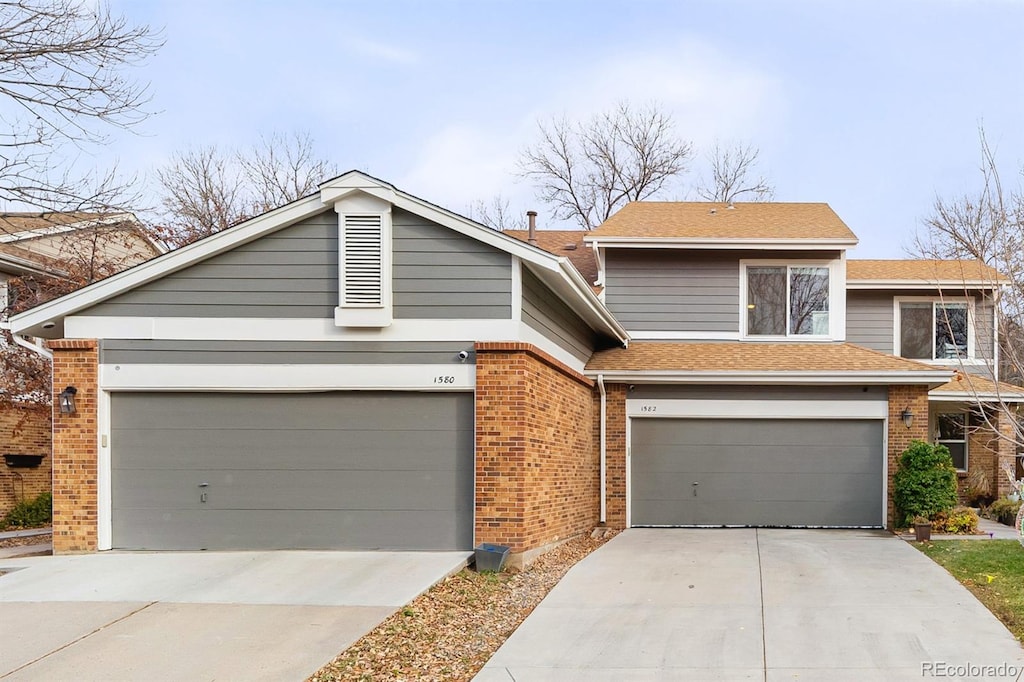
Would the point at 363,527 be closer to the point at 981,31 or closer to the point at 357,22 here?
the point at 357,22

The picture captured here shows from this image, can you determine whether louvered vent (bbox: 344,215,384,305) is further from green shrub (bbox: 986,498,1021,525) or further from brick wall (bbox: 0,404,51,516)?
green shrub (bbox: 986,498,1021,525)

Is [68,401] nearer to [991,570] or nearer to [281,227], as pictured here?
[281,227]

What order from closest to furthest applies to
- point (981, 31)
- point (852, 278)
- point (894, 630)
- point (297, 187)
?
point (894, 630) → point (981, 31) → point (852, 278) → point (297, 187)

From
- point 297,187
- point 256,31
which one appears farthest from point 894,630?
point 297,187

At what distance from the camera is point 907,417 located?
1517cm

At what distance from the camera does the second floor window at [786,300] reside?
17.1m

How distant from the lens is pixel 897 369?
15.0m

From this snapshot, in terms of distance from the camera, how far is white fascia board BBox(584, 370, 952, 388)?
49.1ft

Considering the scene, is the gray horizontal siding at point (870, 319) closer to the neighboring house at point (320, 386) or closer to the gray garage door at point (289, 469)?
the neighboring house at point (320, 386)

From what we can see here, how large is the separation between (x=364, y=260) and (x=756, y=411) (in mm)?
7640

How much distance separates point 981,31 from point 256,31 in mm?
10268

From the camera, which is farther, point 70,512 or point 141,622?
point 70,512

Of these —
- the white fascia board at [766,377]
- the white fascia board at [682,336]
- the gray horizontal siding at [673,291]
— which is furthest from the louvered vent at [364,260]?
the white fascia board at [682,336]

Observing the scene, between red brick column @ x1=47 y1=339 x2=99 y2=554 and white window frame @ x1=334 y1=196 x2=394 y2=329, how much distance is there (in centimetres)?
326
